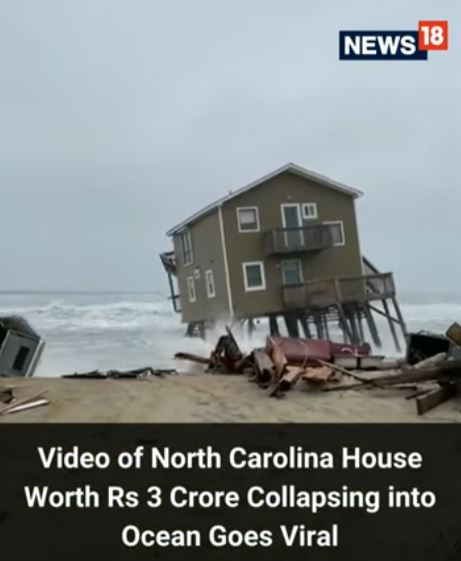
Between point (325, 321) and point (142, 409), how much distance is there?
783 inches

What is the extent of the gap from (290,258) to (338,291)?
2.34 metres

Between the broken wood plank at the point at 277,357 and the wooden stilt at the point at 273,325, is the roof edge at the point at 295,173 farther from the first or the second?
the broken wood plank at the point at 277,357

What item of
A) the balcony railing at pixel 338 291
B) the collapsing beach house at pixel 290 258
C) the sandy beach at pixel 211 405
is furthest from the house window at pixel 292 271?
the sandy beach at pixel 211 405

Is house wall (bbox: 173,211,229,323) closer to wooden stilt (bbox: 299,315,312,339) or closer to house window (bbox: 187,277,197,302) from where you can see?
house window (bbox: 187,277,197,302)

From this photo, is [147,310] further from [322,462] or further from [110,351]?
[322,462]

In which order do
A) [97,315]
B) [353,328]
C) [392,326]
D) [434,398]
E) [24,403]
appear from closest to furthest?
[434,398]
[24,403]
[353,328]
[392,326]
[97,315]

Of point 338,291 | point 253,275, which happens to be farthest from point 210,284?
point 338,291

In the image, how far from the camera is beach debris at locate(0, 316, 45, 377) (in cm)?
1133

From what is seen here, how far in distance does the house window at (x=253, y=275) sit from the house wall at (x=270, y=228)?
0.53ft

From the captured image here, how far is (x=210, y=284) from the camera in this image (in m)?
25.5

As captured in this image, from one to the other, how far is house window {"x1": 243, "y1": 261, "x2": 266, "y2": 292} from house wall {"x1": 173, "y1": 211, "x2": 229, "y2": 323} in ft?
2.87

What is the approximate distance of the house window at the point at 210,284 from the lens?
25219 millimetres

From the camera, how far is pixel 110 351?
31750 mm

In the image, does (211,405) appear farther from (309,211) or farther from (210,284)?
(309,211)
